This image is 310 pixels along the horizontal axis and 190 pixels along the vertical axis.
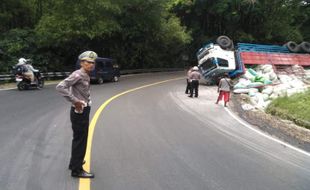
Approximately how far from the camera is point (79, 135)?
6648 mm

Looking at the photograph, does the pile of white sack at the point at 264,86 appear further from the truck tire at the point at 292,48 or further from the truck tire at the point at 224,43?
the truck tire at the point at 292,48

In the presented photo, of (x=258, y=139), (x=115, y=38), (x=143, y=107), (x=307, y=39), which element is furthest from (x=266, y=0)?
(x=258, y=139)

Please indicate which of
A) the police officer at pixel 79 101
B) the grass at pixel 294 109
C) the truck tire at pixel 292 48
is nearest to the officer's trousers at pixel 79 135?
the police officer at pixel 79 101

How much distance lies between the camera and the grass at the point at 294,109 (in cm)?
1426

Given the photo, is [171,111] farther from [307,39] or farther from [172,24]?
[307,39]

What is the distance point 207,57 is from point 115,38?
1418 centimetres

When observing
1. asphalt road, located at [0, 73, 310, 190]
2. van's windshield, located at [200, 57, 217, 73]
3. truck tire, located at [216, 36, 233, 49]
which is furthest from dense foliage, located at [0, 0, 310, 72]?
asphalt road, located at [0, 73, 310, 190]

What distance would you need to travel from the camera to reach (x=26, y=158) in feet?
25.4

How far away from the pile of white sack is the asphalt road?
614 centimetres

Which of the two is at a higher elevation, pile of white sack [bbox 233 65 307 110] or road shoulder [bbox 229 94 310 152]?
pile of white sack [bbox 233 65 307 110]

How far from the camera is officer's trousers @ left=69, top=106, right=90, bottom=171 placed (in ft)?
21.5

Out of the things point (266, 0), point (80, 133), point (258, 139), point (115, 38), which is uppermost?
point (266, 0)

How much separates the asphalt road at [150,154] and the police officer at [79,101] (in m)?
0.29

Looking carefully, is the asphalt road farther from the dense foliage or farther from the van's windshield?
the dense foliage
